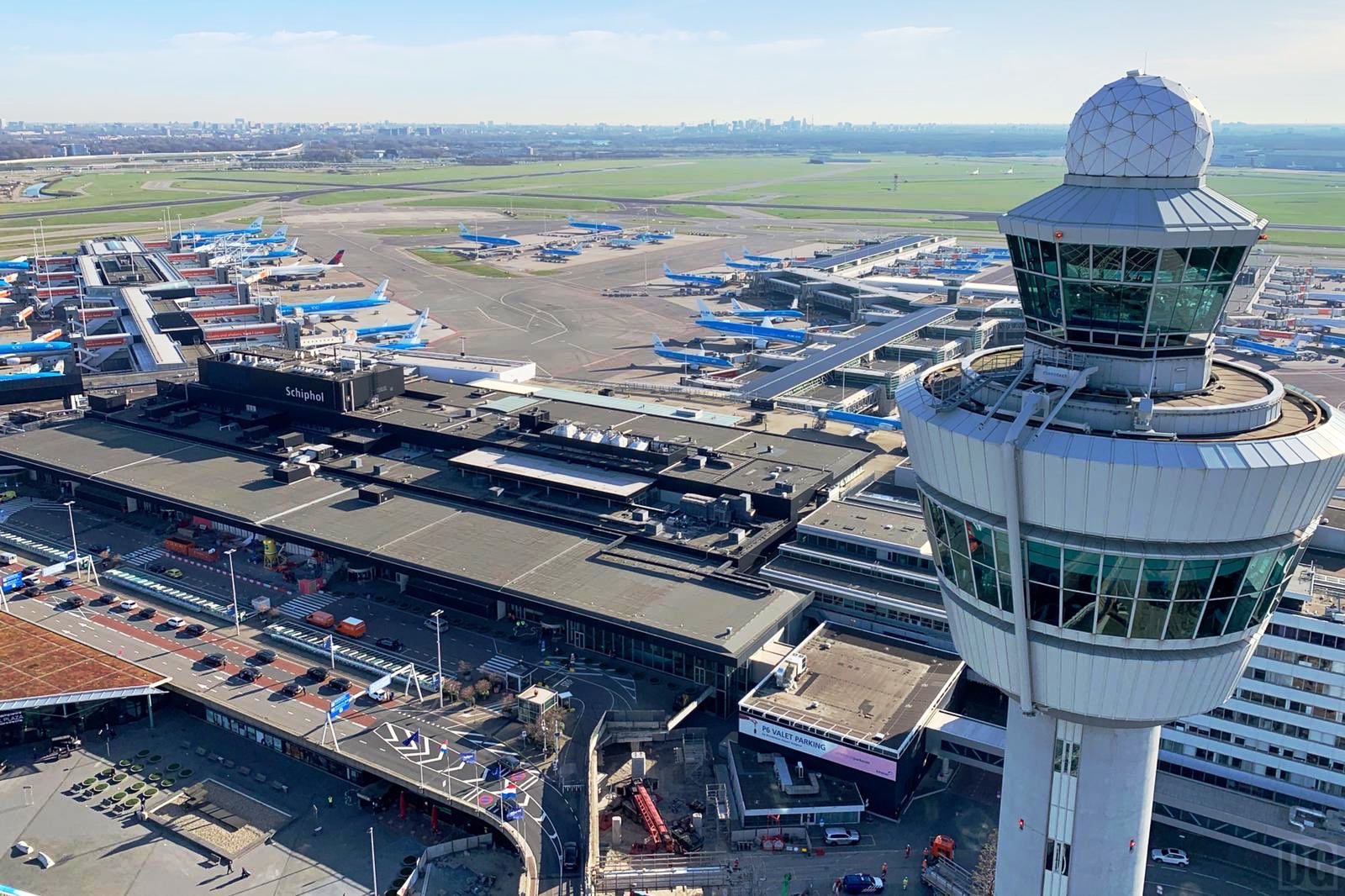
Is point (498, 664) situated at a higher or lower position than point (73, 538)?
lower

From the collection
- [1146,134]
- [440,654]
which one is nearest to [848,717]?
[440,654]

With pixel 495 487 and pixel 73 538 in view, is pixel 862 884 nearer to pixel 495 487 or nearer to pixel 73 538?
pixel 495 487

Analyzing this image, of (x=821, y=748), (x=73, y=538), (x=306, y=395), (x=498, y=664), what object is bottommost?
(x=498, y=664)

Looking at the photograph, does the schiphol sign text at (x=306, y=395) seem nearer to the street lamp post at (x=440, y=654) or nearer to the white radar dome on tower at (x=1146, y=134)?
the street lamp post at (x=440, y=654)

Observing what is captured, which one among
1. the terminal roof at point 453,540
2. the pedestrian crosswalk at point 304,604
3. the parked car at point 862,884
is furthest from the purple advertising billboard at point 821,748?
the pedestrian crosswalk at point 304,604

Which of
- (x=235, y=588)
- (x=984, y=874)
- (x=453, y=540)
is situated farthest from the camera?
(x=453, y=540)
